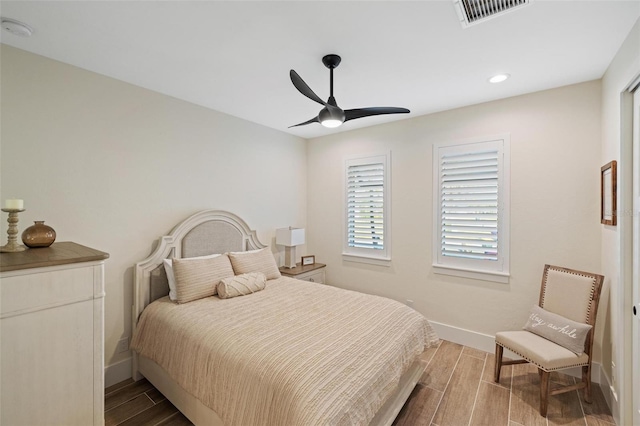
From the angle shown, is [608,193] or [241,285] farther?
[241,285]

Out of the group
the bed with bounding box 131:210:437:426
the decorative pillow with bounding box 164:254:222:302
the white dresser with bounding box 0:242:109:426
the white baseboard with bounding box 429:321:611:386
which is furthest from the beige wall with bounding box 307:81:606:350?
the white dresser with bounding box 0:242:109:426

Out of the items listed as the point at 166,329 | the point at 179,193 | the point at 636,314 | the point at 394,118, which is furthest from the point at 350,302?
the point at 394,118

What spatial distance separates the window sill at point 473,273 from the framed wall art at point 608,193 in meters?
0.97

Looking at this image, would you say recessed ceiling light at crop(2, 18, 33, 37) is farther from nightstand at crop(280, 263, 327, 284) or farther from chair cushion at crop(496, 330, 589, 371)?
chair cushion at crop(496, 330, 589, 371)

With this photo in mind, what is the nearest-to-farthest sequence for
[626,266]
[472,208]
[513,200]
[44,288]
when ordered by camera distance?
[44,288]
[626,266]
[513,200]
[472,208]

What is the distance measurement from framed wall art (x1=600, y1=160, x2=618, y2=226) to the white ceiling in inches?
33.6

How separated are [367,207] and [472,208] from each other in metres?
1.34

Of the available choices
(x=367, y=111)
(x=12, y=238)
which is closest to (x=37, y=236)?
(x=12, y=238)

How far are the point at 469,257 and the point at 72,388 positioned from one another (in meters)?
3.46

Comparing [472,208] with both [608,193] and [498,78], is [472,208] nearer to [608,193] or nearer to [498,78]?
[608,193]

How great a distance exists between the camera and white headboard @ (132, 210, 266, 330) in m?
2.63

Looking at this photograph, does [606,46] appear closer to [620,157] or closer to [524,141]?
[620,157]

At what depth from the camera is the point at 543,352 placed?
85.9 inches

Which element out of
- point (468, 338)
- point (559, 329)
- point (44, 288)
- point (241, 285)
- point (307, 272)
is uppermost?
point (44, 288)
